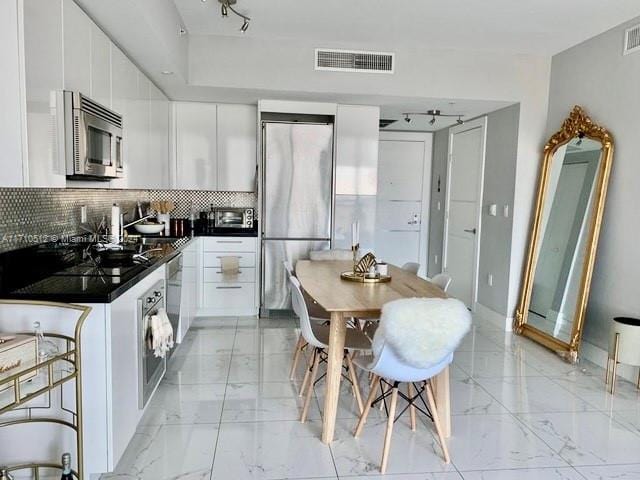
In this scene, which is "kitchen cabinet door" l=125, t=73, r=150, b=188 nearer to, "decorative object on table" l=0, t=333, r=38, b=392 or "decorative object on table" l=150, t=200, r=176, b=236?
"decorative object on table" l=150, t=200, r=176, b=236

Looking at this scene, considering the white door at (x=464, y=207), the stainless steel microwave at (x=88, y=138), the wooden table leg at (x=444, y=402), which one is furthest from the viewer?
the white door at (x=464, y=207)

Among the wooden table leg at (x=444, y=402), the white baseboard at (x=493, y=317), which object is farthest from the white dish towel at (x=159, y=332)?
the white baseboard at (x=493, y=317)

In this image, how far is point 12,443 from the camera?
1.94 m

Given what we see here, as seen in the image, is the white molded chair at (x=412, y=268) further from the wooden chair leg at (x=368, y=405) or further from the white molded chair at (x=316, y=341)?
the wooden chair leg at (x=368, y=405)

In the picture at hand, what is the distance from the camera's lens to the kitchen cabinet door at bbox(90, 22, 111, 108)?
270 centimetres

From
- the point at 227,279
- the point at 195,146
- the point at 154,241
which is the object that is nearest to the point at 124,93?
the point at 154,241

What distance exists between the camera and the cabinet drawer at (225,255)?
479 cm

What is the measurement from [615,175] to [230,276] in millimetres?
3435

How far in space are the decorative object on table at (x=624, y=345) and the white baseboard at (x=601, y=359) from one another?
0.09m

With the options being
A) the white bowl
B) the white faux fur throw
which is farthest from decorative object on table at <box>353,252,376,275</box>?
the white bowl

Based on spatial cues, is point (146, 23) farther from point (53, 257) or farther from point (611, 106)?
point (611, 106)

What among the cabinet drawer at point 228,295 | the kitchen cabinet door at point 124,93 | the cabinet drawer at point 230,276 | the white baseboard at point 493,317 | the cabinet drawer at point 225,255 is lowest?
the white baseboard at point 493,317

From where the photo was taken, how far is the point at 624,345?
10.7 ft

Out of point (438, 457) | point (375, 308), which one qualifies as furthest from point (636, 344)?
point (375, 308)
